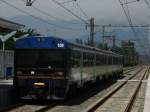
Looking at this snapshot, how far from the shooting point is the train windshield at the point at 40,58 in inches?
789

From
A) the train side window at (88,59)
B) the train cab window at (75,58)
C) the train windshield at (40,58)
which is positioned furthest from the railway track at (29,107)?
the train side window at (88,59)

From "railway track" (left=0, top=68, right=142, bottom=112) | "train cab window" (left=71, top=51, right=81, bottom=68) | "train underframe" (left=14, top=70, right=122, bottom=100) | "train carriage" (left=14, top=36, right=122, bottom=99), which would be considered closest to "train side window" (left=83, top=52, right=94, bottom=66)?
"train cab window" (left=71, top=51, right=81, bottom=68)

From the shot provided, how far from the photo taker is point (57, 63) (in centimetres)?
2000

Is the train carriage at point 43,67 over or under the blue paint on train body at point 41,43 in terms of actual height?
under

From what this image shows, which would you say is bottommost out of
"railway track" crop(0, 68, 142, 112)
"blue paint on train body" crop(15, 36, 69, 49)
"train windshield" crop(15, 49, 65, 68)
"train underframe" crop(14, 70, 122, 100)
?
"railway track" crop(0, 68, 142, 112)

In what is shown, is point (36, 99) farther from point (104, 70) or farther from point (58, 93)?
point (104, 70)

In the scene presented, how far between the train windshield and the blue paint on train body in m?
0.20

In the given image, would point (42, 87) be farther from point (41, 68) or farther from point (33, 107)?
point (33, 107)

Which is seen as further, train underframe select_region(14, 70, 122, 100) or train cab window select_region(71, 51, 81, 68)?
train cab window select_region(71, 51, 81, 68)

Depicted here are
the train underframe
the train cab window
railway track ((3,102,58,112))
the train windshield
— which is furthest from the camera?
the train cab window

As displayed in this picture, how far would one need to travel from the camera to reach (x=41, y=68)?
789 inches

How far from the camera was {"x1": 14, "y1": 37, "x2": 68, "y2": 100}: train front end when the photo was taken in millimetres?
19750

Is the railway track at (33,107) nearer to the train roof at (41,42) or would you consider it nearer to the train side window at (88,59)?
the train roof at (41,42)

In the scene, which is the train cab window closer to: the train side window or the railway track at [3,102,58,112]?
the train side window
